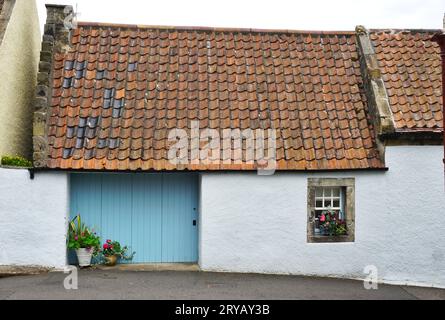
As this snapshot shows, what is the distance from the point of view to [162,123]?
515 inches

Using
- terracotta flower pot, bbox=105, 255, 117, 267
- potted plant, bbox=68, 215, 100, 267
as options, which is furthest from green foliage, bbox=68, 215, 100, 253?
terracotta flower pot, bbox=105, 255, 117, 267

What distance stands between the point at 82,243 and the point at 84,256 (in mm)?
298

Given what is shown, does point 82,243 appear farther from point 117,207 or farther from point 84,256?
point 117,207

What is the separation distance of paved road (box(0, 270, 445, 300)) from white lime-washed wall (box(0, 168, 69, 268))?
1.91 feet

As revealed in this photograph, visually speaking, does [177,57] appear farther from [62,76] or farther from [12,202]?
[12,202]

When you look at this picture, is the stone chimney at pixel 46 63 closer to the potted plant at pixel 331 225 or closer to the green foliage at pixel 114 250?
the green foliage at pixel 114 250

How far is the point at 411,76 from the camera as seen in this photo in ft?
47.5

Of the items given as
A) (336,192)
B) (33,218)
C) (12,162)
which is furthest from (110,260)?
(336,192)

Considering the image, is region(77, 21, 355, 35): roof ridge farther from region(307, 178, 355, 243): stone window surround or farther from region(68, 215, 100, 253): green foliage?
region(68, 215, 100, 253): green foliage

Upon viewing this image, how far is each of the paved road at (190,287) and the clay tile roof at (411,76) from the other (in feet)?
12.5

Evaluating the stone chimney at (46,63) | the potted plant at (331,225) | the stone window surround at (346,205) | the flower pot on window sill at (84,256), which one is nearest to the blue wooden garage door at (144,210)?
the flower pot on window sill at (84,256)

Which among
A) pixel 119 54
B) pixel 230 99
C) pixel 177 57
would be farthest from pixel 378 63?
pixel 119 54

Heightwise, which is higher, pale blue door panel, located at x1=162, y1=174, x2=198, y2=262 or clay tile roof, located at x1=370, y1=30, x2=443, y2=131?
clay tile roof, located at x1=370, y1=30, x2=443, y2=131

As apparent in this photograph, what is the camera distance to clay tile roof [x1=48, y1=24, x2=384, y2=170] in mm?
12609
